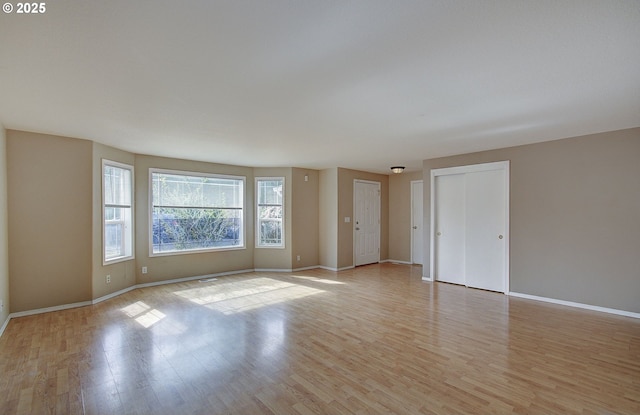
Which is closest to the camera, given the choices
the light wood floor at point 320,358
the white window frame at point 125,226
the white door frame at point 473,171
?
the light wood floor at point 320,358

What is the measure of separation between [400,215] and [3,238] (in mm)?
7575

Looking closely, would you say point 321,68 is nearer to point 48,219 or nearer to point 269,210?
point 48,219

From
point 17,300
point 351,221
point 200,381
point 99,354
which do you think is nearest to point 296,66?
point 200,381

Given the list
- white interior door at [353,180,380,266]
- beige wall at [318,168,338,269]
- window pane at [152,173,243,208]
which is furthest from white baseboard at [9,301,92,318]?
white interior door at [353,180,380,266]

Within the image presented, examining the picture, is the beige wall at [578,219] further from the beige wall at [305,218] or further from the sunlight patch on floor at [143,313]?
Answer: the sunlight patch on floor at [143,313]

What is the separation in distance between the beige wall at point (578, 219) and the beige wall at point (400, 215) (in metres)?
3.01

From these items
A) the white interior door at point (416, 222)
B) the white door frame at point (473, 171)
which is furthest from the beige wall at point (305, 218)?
the white door frame at point (473, 171)

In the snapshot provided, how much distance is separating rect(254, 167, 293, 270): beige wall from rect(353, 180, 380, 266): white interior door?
170 cm

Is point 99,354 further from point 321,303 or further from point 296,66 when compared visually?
point 296,66

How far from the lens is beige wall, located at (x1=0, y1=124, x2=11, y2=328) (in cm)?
360

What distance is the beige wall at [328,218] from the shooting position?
7.14 metres

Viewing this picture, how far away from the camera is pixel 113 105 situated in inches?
119

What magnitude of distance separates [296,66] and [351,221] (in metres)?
5.52

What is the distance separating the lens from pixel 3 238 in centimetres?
369
